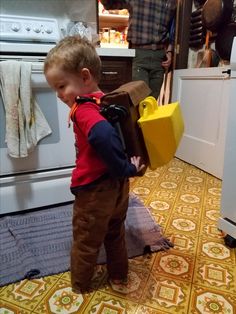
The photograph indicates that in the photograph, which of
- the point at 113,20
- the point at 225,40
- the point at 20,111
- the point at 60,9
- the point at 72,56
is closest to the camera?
the point at 72,56

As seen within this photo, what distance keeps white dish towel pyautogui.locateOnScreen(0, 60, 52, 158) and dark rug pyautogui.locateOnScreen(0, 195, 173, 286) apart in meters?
0.31

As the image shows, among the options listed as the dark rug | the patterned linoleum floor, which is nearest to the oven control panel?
the dark rug

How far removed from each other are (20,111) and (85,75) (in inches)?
21.5

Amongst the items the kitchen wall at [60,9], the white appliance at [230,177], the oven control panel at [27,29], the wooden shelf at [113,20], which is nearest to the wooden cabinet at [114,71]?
the oven control panel at [27,29]

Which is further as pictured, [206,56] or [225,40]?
[206,56]

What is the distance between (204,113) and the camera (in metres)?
1.84

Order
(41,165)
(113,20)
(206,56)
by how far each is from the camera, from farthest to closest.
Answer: (113,20) < (206,56) < (41,165)

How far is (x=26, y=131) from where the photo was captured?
112cm

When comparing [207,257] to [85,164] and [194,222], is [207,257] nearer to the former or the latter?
[194,222]

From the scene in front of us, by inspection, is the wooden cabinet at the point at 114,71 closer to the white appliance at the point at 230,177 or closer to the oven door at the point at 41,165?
the oven door at the point at 41,165

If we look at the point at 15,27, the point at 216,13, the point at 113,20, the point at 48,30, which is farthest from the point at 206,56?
the point at 15,27

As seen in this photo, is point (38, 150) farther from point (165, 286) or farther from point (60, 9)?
point (60, 9)

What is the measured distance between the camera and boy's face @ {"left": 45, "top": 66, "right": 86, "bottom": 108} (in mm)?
635

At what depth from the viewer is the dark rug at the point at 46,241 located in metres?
0.90
